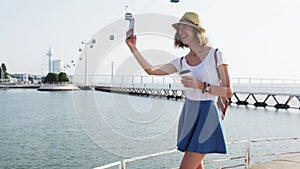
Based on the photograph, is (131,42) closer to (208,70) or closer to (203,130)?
(208,70)

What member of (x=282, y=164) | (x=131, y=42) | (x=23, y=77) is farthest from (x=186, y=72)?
(x=23, y=77)

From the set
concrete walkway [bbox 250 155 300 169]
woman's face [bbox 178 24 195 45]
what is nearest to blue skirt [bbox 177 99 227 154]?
woman's face [bbox 178 24 195 45]

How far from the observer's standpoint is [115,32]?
222 cm

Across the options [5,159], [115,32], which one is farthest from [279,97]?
[115,32]

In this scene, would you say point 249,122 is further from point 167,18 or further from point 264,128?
point 167,18

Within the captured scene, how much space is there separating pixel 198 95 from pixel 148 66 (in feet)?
1.08

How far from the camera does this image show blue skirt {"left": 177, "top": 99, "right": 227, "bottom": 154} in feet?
6.27

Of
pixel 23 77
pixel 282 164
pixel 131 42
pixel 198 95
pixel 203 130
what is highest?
pixel 23 77

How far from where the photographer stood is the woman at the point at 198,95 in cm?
186

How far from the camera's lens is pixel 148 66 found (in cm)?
202

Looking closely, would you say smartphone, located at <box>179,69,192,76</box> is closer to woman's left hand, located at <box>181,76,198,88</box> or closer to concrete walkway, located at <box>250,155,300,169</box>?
woman's left hand, located at <box>181,76,198,88</box>

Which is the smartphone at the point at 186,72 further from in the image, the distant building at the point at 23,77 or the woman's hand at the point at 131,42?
the distant building at the point at 23,77

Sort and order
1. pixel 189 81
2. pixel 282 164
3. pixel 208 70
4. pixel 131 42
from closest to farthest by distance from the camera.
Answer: pixel 189 81 → pixel 208 70 → pixel 131 42 → pixel 282 164

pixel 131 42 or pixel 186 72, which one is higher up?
pixel 131 42
